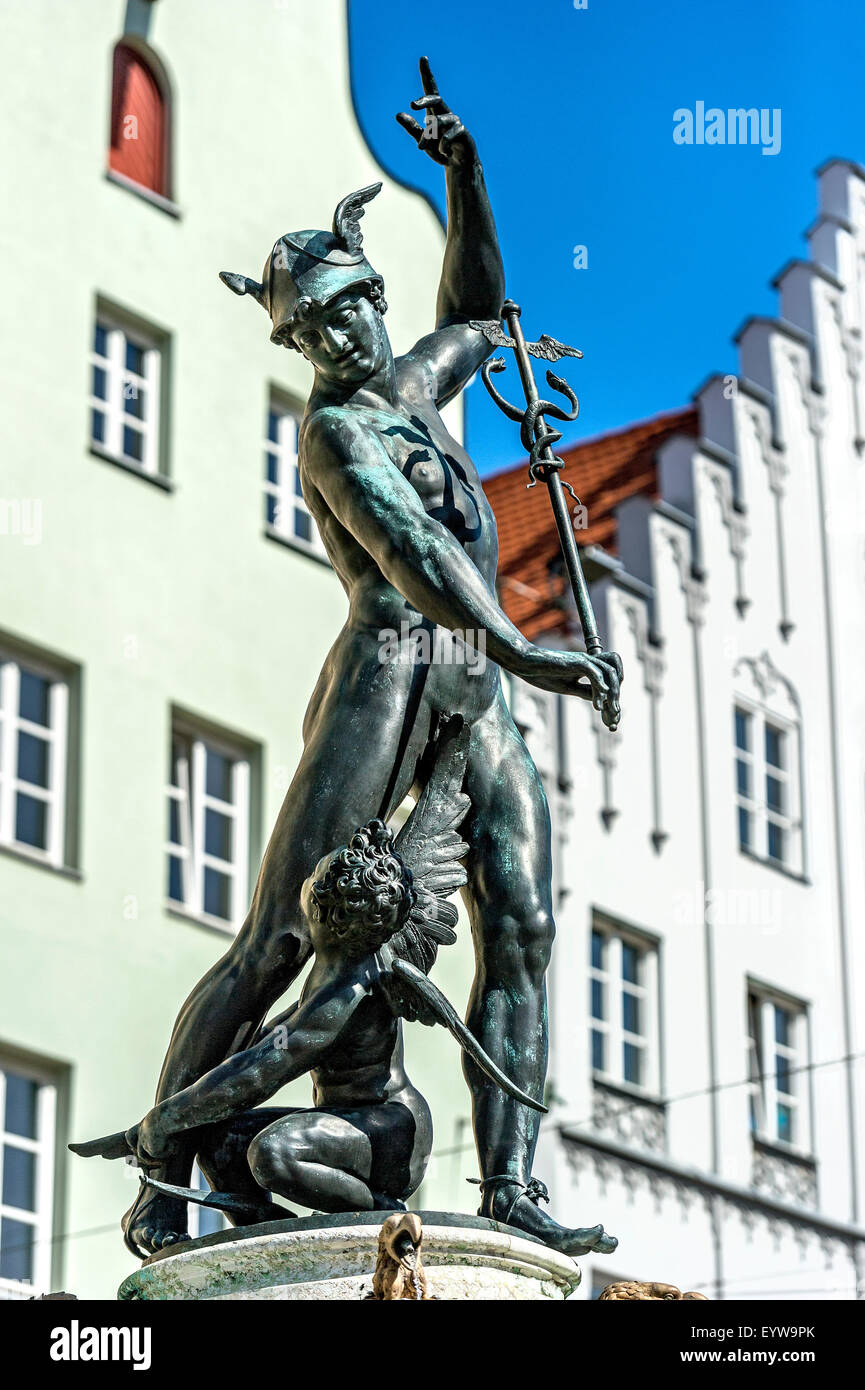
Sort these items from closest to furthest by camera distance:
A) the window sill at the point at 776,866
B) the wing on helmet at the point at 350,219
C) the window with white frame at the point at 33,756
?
the wing on helmet at the point at 350,219 < the window with white frame at the point at 33,756 < the window sill at the point at 776,866

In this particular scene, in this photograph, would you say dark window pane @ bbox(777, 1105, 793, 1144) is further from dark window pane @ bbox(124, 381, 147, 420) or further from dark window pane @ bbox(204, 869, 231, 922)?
dark window pane @ bbox(124, 381, 147, 420)

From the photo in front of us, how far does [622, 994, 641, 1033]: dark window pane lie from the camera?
89.5 ft

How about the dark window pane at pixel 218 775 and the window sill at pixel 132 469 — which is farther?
the dark window pane at pixel 218 775

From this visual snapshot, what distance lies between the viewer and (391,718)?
8.30m

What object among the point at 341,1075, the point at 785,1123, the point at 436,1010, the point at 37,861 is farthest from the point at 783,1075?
the point at 436,1010

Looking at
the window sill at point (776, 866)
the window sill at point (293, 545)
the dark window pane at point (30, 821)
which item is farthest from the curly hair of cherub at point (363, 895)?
the window sill at point (776, 866)

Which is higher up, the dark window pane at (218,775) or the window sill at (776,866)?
the window sill at (776,866)

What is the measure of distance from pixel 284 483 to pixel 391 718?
55.3 feet

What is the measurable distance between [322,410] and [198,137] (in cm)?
1677

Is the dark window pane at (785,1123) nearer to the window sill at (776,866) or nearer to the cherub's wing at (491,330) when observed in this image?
the window sill at (776,866)

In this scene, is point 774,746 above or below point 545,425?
above

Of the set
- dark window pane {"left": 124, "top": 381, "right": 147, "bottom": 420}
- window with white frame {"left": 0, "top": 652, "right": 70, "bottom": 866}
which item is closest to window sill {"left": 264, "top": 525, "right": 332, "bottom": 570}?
dark window pane {"left": 124, "top": 381, "right": 147, "bottom": 420}

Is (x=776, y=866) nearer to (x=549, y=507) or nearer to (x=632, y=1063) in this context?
(x=632, y=1063)

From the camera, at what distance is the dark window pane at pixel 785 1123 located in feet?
92.8
